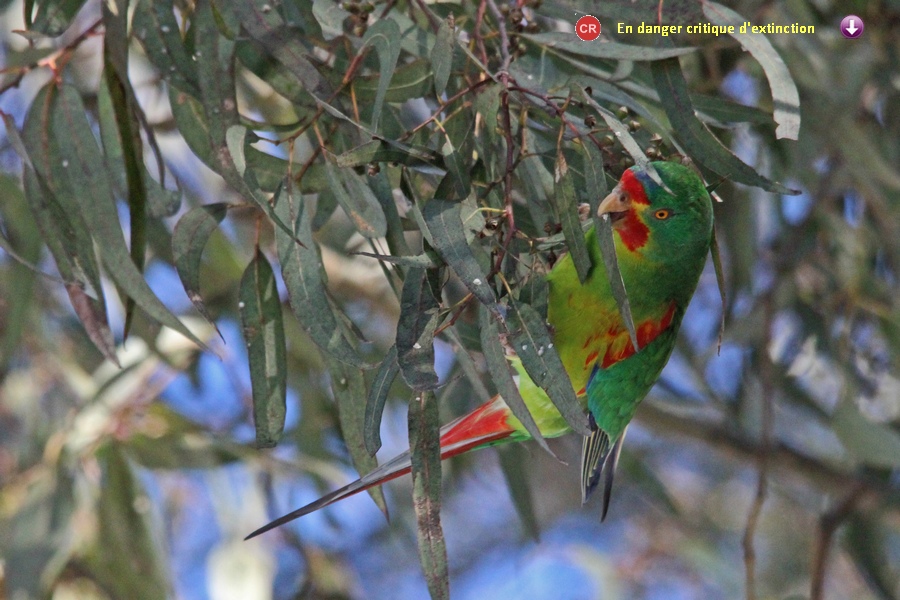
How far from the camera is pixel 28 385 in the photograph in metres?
2.80

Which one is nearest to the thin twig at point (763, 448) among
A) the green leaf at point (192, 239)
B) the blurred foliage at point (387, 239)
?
the blurred foliage at point (387, 239)

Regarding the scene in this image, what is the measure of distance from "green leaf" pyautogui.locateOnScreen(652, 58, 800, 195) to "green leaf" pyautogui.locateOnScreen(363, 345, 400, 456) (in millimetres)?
421

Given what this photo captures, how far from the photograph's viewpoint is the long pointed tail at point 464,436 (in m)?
1.16

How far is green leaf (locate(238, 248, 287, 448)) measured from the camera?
3.59ft

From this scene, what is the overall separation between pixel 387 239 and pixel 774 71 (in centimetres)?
48

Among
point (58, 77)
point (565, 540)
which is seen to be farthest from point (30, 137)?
point (565, 540)

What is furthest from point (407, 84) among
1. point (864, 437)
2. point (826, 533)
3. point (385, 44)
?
point (826, 533)

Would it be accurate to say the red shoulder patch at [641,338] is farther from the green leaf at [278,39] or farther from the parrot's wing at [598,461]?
the green leaf at [278,39]

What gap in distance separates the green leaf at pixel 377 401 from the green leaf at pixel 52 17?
0.69 metres

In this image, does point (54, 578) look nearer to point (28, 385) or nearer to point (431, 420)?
point (28, 385)

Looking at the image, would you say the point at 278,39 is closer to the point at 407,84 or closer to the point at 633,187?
the point at 407,84

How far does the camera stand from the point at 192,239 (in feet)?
3.90

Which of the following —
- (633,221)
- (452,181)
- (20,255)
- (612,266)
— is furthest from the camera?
(20,255)

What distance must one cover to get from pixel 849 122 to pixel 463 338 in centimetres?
120
